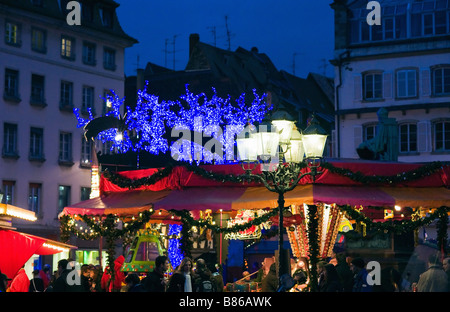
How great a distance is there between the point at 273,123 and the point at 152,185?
4.83 metres

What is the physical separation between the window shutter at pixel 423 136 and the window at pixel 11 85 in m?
20.0

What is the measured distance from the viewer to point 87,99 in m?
50.8

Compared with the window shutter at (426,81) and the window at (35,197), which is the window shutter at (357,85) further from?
the window at (35,197)

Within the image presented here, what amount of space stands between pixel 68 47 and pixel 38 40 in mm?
2276

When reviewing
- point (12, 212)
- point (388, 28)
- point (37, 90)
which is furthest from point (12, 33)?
point (12, 212)

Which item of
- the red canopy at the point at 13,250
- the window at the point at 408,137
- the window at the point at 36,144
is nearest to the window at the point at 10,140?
the window at the point at 36,144

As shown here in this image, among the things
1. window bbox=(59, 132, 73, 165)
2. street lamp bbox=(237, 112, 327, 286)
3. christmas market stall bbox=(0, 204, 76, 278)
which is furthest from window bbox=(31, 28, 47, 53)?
street lamp bbox=(237, 112, 327, 286)

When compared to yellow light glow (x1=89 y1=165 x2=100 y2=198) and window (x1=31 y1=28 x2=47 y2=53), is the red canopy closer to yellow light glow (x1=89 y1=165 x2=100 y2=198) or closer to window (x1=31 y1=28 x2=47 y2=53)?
yellow light glow (x1=89 y1=165 x2=100 y2=198)

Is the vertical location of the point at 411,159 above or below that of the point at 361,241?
above

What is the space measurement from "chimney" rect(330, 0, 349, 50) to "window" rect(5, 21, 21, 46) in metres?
16.0

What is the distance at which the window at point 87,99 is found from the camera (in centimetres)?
5031
